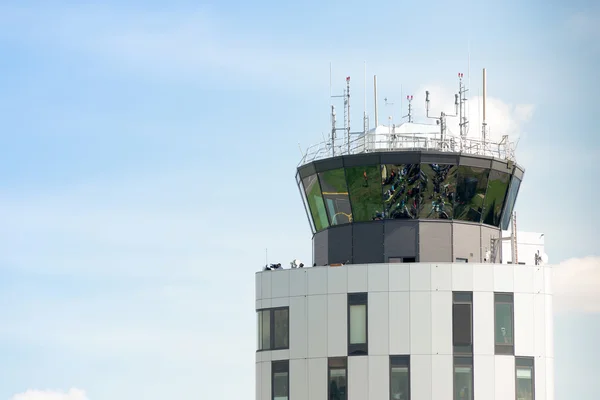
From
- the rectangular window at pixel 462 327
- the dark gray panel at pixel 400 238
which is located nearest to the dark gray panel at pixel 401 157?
the dark gray panel at pixel 400 238

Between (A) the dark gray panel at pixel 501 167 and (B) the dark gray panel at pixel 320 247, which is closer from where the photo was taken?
(A) the dark gray panel at pixel 501 167

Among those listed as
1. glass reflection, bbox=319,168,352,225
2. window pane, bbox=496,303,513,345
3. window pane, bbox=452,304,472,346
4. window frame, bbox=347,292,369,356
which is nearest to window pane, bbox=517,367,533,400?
window pane, bbox=496,303,513,345

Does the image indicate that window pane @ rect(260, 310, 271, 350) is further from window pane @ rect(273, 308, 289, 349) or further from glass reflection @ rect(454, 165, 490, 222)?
glass reflection @ rect(454, 165, 490, 222)

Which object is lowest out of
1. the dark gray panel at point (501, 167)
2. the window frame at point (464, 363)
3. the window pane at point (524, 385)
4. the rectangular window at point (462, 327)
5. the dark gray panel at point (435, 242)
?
the window pane at point (524, 385)

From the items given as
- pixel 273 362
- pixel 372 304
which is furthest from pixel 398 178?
pixel 273 362

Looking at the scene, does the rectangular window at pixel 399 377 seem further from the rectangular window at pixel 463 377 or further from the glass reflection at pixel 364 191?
the glass reflection at pixel 364 191

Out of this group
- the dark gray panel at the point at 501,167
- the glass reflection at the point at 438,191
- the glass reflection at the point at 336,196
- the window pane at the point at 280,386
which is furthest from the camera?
the glass reflection at the point at 336,196

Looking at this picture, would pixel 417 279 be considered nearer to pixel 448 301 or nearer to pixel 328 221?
pixel 448 301
